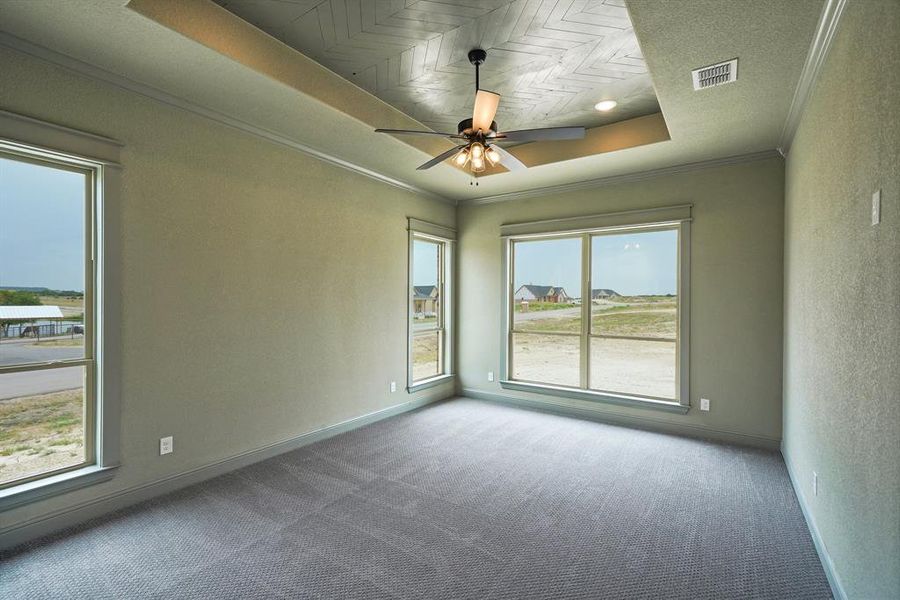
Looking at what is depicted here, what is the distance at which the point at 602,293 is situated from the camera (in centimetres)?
485

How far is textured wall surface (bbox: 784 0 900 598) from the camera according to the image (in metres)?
1.38

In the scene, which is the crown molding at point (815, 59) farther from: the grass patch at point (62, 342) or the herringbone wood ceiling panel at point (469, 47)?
Answer: the grass patch at point (62, 342)

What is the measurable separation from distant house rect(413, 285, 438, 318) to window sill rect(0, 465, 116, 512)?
3.31 meters

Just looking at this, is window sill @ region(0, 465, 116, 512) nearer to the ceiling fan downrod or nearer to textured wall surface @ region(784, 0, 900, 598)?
the ceiling fan downrod

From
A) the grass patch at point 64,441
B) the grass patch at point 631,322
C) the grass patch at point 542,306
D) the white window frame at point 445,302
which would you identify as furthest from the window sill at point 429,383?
the grass patch at point 64,441

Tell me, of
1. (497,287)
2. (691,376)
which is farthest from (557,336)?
(691,376)

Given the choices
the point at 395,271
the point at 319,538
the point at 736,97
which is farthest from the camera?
the point at 395,271

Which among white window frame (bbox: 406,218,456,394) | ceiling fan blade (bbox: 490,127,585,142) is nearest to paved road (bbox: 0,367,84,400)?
ceiling fan blade (bbox: 490,127,585,142)

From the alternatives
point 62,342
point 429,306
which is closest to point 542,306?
point 429,306

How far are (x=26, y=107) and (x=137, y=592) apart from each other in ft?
8.44

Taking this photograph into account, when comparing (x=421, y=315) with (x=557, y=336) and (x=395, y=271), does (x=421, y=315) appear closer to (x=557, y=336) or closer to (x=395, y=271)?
(x=395, y=271)

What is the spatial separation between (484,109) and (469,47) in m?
0.49

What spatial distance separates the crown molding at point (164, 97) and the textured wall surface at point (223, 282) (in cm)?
5

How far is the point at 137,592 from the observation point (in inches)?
77.5
